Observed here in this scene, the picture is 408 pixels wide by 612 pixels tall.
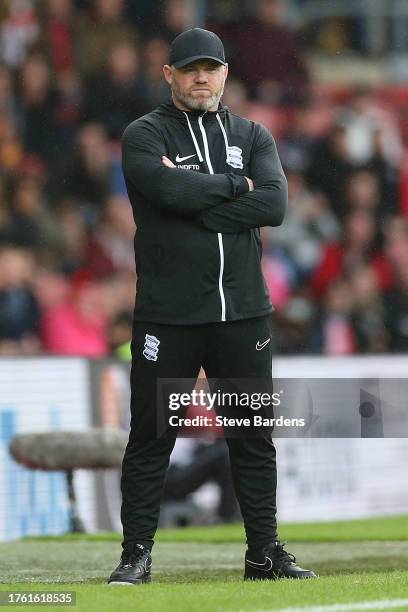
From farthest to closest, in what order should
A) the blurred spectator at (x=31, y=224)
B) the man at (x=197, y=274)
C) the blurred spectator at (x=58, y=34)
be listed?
the blurred spectator at (x=58, y=34) < the blurred spectator at (x=31, y=224) < the man at (x=197, y=274)

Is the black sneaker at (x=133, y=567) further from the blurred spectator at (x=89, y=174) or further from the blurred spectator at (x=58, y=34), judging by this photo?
the blurred spectator at (x=58, y=34)

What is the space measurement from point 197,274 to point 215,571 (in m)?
1.54

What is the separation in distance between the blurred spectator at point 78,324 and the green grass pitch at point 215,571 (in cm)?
305

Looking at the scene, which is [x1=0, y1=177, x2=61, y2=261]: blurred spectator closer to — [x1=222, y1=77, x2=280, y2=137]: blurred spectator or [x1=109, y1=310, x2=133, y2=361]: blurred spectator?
[x1=109, y1=310, x2=133, y2=361]: blurred spectator

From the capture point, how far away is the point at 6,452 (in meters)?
10.5

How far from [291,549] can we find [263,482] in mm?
2321

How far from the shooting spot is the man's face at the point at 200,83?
5.84 m

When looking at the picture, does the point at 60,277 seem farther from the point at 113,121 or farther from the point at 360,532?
the point at 360,532

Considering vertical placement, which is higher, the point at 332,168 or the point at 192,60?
the point at 332,168

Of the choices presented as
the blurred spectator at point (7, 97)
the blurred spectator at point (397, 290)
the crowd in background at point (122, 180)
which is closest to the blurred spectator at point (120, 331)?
the crowd in background at point (122, 180)

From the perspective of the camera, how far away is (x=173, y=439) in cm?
588

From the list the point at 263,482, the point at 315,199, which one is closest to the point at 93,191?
the point at 315,199

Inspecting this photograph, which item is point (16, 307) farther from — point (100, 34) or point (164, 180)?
point (164, 180)
